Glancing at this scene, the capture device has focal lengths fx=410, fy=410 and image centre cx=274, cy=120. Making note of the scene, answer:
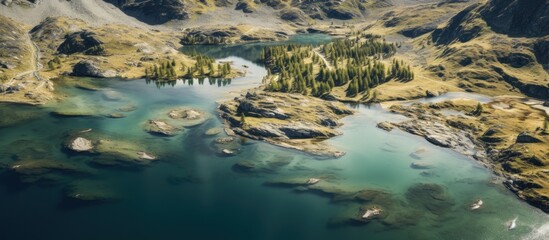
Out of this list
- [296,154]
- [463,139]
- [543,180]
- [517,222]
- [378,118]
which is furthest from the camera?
[378,118]

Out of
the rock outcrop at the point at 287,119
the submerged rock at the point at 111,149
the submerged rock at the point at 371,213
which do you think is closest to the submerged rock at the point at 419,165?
the rock outcrop at the point at 287,119

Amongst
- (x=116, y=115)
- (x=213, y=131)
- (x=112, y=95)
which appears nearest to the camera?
(x=213, y=131)

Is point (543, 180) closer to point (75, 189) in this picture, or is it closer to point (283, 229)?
point (283, 229)

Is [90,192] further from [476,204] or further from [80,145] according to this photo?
[476,204]

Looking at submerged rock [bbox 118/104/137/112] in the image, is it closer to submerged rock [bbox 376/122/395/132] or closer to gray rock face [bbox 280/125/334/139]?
gray rock face [bbox 280/125/334/139]

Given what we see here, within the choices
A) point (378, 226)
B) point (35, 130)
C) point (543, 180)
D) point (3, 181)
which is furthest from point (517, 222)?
point (35, 130)

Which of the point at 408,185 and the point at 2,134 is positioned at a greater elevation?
the point at 2,134

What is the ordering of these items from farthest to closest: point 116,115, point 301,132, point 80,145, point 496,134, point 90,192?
point 116,115, point 496,134, point 301,132, point 80,145, point 90,192

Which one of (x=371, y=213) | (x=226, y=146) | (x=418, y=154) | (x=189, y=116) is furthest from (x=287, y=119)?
(x=371, y=213)

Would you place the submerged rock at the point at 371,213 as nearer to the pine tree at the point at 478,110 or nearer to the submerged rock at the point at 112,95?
the pine tree at the point at 478,110
